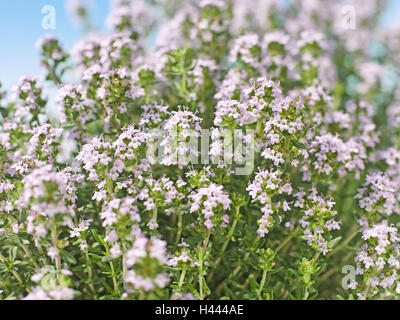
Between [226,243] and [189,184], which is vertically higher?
[189,184]

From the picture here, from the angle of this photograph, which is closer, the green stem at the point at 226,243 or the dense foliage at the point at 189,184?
the dense foliage at the point at 189,184

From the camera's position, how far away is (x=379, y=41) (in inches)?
283

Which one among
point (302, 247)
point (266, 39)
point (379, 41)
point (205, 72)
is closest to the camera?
point (302, 247)

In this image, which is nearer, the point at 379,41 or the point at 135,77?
the point at 135,77

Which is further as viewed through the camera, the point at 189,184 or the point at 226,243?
the point at 189,184

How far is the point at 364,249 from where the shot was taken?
3279mm

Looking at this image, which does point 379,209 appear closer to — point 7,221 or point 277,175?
point 277,175

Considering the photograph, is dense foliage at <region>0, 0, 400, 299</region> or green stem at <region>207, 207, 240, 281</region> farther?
green stem at <region>207, 207, 240, 281</region>

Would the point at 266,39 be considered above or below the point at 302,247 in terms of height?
above
